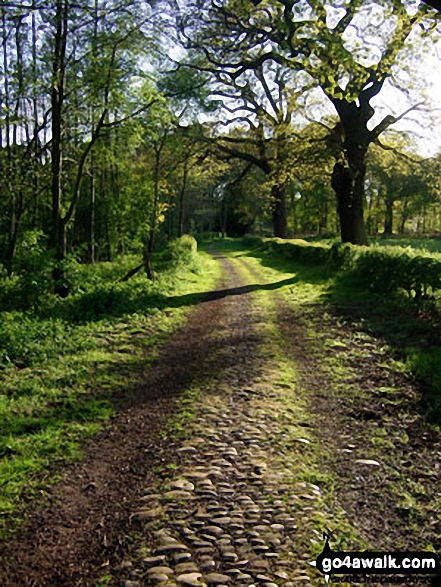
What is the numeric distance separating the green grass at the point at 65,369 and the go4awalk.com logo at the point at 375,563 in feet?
8.18

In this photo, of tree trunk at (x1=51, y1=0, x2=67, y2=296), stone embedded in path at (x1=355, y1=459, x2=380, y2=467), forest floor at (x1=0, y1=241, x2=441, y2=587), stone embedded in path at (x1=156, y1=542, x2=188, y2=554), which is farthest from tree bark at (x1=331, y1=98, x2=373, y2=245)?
stone embedded in path at (x1=156, y1=542, x2=188, y2=554)

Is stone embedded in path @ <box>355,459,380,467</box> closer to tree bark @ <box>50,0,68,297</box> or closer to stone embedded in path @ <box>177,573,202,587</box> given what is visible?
stone embedded in path @ <box>177,573,202,587</box>

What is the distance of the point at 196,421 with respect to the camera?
5.77m

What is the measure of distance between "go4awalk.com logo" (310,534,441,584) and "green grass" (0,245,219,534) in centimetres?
249

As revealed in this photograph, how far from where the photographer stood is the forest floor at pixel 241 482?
340cm

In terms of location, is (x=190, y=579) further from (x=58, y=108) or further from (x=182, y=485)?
(x=58, y=108)

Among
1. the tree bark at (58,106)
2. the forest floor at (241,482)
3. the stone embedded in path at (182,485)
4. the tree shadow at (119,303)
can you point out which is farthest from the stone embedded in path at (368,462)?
the tree bark at (58,106)

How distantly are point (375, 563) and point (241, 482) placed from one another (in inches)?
54.0

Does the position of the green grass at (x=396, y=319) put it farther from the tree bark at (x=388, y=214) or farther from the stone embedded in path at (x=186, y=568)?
the tree bark at (x=388, y=214)

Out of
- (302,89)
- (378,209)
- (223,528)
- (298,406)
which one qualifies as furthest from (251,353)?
(378,209)

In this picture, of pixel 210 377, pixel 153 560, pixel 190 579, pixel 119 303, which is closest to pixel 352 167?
pixel 119 303

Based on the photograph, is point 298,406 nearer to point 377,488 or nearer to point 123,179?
point 377,488

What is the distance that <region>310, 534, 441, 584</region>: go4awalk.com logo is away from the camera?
330 cm

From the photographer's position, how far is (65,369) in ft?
25.6
